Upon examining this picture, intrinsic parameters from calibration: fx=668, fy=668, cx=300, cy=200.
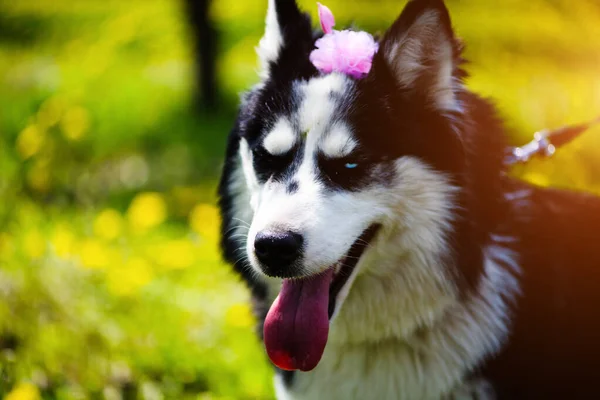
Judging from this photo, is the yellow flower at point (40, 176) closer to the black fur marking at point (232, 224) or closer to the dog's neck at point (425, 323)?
the black fur marking at point (232, 224)

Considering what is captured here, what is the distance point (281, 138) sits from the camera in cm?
229

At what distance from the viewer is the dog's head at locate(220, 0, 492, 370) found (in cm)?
220

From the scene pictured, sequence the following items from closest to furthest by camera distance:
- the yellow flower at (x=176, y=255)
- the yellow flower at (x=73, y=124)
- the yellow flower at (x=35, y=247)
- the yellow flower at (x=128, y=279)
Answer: the yellow flower at (x=128, y=279), the yellow flower at (x=35, y=247), the yellow flower at (x=176, y=255), the yellow flower at (x=73, y=124)

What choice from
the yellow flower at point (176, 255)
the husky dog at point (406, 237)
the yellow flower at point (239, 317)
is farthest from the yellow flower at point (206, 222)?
the husky dog at point (406, 237)

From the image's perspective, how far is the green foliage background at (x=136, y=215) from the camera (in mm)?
3252

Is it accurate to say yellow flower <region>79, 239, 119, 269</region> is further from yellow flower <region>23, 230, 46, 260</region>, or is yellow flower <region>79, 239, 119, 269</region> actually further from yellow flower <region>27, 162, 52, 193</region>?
yellow flower <region>27, 162, 52, 193</region>

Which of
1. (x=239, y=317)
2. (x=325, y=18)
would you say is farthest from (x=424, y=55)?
(x=239, y=317)

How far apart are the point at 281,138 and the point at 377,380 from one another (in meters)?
0.95

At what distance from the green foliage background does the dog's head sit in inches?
12.9

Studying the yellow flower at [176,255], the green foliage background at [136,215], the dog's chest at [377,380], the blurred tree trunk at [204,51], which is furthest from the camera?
the blurred tree trunk at [204,51]

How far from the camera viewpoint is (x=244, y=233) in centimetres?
254

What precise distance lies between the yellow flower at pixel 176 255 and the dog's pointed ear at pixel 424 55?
2.07 m

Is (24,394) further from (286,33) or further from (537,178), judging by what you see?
(537,178)

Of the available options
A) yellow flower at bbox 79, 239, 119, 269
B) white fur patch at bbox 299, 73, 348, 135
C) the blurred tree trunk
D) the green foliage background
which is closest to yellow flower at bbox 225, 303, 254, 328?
the green foliage background
